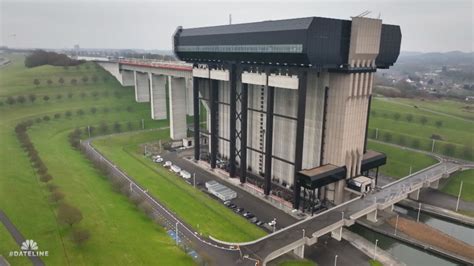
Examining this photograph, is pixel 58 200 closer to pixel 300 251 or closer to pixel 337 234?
pixel 300 251

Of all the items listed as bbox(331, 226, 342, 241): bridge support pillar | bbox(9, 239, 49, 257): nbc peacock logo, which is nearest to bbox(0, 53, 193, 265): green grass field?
bbox(9, 239, 49, 257): nbc peacock logo

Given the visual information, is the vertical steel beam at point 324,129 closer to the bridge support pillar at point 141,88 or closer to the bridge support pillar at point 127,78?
the bridge support pillar at point 141,88

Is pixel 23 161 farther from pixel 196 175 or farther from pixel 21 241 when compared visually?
pixel 196 175

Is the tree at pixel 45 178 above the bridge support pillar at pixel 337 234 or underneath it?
above

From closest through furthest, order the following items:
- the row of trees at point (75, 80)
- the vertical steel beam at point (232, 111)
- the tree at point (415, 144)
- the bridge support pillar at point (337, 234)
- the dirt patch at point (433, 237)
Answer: the dirt patch at point (433, 237)
the bridge support pillar at point (337, 234)
the vertical steel beam at point (232, 111)
the tree at point (415, 144)
the row of trees at point (75, 80)

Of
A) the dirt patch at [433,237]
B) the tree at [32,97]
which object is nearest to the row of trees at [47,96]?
the tree at [32,97]

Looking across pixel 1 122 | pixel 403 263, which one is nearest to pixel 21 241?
pixel 403 263
